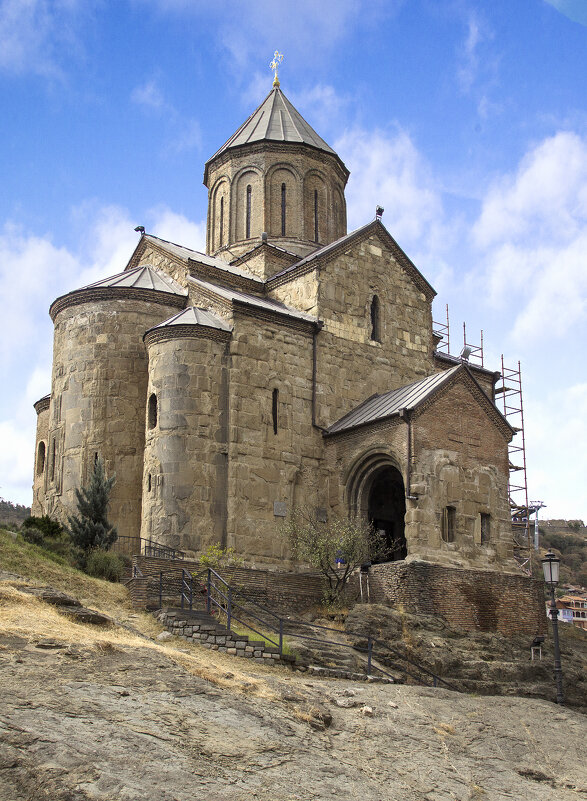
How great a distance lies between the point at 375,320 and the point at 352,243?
2518 millimetres

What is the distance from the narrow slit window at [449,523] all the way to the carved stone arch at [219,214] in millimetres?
14736

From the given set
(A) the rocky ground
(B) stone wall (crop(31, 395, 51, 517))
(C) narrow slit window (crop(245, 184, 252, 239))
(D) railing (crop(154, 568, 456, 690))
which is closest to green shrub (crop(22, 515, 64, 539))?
(B) stone wall (crop(31, 395, 51, 517))

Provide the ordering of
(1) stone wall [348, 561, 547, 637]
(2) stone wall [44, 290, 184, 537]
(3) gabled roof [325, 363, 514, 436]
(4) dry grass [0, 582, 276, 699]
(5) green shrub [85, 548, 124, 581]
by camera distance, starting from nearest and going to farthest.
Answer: (4) dry grass [0, 582, 276, 699]
(5) green shrub [85, 548, 124, 581]
(1) stone wall [348, 561, 547, 637]
(3) gabled roof [325, 363, 514, 436]
(2) stone wall [44, 290, 184, 537]

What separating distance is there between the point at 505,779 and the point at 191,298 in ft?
56.6

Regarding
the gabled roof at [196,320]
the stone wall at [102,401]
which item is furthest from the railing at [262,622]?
the gabled roof at [196,320]

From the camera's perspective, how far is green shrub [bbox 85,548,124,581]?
20.2m

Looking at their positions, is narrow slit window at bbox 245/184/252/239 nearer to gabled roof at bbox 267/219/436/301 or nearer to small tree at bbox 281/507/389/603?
gabled roof at bbox 267/219/436/301

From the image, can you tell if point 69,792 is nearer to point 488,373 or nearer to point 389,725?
point 389,725

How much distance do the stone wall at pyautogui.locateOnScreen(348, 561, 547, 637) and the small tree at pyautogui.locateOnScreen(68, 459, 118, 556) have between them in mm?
6146

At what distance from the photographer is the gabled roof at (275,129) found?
33.0 metres

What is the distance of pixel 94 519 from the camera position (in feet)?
72.8

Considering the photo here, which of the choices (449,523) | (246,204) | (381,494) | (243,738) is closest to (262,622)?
(243,738)

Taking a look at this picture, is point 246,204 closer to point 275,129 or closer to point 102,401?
point 275,129

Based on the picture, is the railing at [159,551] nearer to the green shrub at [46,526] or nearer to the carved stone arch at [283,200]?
the green shrub at [46,526]
